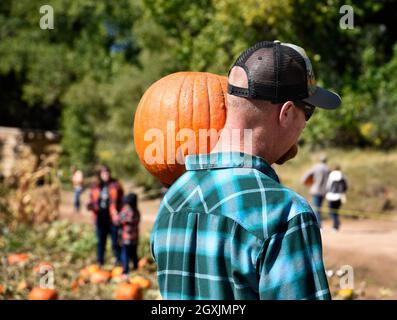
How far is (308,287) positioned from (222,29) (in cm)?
1896

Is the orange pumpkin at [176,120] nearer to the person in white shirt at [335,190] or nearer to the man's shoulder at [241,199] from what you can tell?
the man's shoulder at [241,199]

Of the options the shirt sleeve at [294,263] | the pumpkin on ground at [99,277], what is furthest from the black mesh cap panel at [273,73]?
the pumpkin on ground at [99,277]

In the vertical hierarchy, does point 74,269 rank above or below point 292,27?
below

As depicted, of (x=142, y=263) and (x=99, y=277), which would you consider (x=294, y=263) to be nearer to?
(x=99, y=277)

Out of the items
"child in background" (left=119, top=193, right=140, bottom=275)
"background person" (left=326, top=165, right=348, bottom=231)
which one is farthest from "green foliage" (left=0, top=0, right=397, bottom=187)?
"child in background" (left=119, top=193, right=140, bottom=275)

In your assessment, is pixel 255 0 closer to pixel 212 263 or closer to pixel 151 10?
pixel 151 10

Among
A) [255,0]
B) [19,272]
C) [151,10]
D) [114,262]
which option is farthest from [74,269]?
[151,10]

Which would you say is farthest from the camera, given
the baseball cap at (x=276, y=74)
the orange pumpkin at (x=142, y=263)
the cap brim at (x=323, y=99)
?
the orange pumpkin at (x=142, y=263)

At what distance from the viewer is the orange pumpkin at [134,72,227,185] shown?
2.81m

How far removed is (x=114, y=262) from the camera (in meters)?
9.27

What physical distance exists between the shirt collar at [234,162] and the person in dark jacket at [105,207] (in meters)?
7.24

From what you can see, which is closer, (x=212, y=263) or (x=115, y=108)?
(x=212, y=263)

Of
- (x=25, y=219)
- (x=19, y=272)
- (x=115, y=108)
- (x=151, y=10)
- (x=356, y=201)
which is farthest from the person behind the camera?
(x=115, y=108)

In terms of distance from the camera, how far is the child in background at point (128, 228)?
27.6 feet
